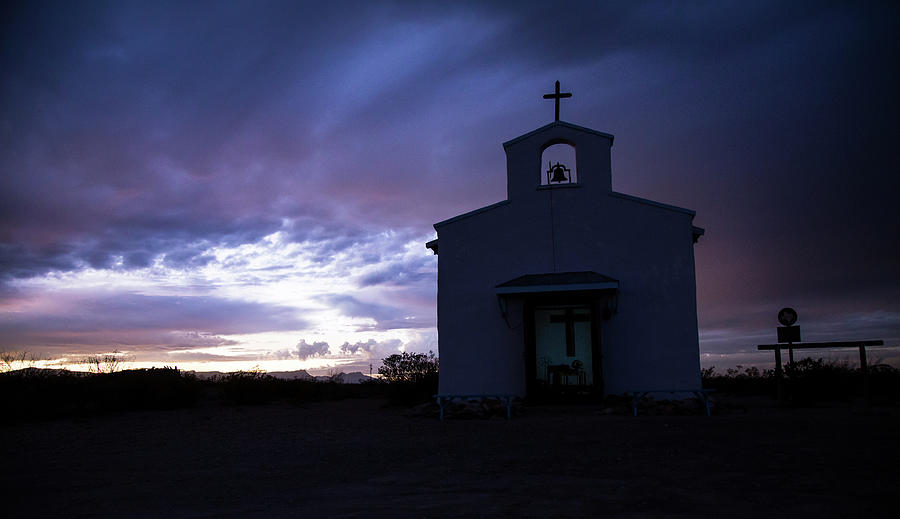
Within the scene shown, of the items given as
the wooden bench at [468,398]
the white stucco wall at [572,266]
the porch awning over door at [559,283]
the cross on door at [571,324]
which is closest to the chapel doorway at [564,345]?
the cross on door at [571,324]

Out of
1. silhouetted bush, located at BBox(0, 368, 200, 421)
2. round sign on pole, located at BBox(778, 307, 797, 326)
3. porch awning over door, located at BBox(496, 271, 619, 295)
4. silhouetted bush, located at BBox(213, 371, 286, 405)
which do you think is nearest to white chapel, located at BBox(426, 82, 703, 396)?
porch awning over door, located at BBox(496, 271, 619, 295)

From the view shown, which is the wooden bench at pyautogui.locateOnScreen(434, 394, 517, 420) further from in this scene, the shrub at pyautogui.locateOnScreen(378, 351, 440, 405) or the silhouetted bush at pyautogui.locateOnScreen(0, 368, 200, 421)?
the silhouetted bush at pyautogui.locateOnScreen(0, 368, 200, 421)

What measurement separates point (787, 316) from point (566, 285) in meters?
5.58

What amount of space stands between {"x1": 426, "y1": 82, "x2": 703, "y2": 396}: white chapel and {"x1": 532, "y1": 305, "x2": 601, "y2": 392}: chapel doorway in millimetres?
26

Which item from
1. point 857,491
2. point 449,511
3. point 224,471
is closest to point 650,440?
point 857,491

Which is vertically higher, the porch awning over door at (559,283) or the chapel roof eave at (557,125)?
the chapel roof eave at (557,125)

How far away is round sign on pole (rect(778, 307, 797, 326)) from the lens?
47.1 ft

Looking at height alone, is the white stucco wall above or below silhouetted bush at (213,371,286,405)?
above

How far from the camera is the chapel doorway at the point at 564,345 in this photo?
50.2 feet

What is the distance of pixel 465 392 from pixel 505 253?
3.60 meters

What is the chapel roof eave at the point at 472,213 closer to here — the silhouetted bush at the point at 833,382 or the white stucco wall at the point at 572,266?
the white stucco wall at the point at 572,266

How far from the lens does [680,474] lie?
227 inches

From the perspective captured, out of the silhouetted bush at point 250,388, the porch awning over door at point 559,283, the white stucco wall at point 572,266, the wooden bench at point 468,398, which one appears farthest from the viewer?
the silhouetted bush at point 250,388

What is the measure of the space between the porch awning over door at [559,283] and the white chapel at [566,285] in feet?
0.08
